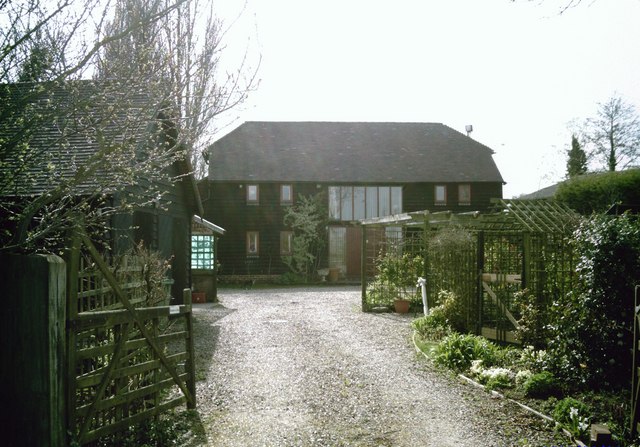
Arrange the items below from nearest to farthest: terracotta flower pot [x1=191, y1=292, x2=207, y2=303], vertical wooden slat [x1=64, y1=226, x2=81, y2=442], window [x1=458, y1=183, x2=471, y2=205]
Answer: vertical wooden slat [x1=64, y1=226, x2=81, y2=442], terracotta flower pot [x1=191, y1=292, x2=207, y2=303], window [x1=458, y1=183, x2=471, y2=205]

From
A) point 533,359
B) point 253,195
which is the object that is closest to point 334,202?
point 253,195

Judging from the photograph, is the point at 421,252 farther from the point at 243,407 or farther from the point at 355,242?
the point at 355,242

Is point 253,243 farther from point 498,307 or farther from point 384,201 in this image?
point 498,307

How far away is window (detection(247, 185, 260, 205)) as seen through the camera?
30.2 metres

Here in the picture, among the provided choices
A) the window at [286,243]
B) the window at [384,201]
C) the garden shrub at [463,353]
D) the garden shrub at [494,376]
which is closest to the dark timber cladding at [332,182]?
the window at [384,201]

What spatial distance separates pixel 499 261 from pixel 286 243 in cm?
1969

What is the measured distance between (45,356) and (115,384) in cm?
106

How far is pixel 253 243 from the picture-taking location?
30.1 m

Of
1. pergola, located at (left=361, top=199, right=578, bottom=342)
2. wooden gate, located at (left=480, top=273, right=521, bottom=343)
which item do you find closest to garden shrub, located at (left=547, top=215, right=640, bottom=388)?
pergola, located at (left=361, top=199, right=578, bottom=342)

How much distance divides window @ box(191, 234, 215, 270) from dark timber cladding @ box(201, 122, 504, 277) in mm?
9715

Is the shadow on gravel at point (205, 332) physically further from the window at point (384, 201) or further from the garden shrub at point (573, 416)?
→ the window at point (384, 201)

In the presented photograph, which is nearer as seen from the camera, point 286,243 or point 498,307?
point 498,307

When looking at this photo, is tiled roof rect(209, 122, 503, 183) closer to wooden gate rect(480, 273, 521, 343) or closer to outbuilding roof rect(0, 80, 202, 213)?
wooden gate rect(480, 273, 521, 343)

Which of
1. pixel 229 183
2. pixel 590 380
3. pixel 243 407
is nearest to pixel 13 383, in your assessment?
pixel 243 407
